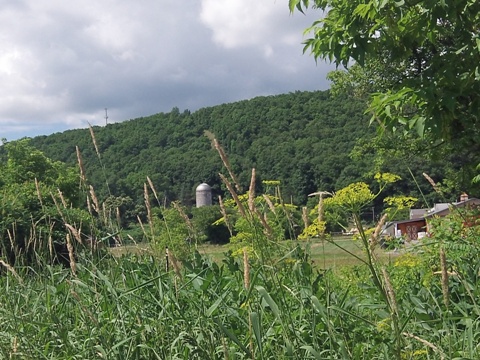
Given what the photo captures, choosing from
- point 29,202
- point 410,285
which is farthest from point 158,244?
point 29,202

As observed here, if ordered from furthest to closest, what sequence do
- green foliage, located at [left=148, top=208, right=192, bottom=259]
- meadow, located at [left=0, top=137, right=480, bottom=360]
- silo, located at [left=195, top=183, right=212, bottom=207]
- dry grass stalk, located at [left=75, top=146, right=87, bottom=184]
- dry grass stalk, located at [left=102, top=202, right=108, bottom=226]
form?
silo, located at [left=195, top=183, right=212, bottom=207], green foliage, located at [left=148, top=208, right=192, bottom=259], dry grass stalk, located at [left=102, top=202, right=108, bottom=226], dry grass stalk, located at [left=75, top=146, right=87, bottom=184], meadow, located at [left=0, top=137, right=480, bottom=360]

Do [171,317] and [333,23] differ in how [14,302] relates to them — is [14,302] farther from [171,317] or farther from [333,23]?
[333,23]

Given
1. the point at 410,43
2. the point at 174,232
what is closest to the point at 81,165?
the point at 174,232

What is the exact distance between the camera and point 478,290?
7.68 feet

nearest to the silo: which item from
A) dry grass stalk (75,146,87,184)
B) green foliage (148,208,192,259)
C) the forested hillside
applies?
the forested hillside

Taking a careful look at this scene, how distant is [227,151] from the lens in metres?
2.51

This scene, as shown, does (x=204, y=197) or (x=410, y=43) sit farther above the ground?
(x=410, y=43)

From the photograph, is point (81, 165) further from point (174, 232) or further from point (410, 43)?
point (410, 43)

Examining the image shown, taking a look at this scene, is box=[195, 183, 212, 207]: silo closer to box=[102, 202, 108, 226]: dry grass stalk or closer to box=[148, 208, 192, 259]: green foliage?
box=[148, 208, 192, 259]: green foliage

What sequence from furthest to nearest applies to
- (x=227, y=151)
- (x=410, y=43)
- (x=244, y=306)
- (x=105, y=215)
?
(x=410, y=43), (x=105, y=215), (x=227, y=151), (x=244, y=306)

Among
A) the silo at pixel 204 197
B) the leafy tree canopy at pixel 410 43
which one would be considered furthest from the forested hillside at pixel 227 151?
the leafy tree canopy at pixel 410 43

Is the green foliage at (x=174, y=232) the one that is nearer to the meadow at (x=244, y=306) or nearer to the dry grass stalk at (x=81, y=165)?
the meadow at (x=244, y=306)

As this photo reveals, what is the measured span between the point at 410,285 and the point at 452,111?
1.52 meters

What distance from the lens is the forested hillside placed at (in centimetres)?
339
